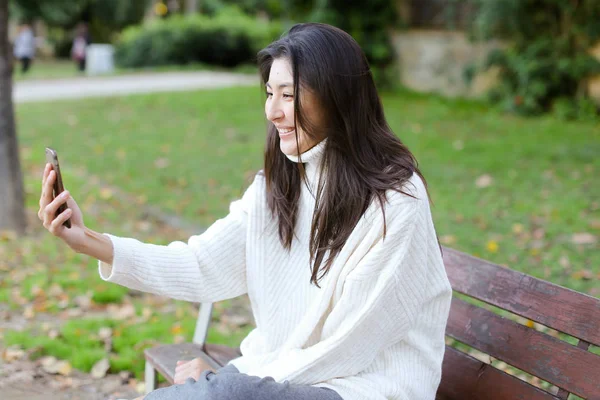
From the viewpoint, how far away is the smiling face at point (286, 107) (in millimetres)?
2223

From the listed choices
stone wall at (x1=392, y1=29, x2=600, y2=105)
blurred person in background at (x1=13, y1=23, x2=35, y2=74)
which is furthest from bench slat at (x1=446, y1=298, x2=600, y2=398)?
blurred person in background at (x1=13, y1=23, x2=35, y2=74)

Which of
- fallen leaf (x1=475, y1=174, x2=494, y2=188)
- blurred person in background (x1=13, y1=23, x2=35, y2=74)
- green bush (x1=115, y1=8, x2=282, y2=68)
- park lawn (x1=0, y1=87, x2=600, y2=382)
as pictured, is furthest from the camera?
blurred person in background (x1=13, y1=23, x2=35, y2=74)

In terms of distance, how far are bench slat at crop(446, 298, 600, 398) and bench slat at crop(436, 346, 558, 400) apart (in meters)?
0.05

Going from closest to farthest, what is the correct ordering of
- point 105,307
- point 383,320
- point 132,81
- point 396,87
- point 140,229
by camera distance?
1. point 383,320
2. point 105,307
3. point 140,229
4. point 396,87
5. point 132,81

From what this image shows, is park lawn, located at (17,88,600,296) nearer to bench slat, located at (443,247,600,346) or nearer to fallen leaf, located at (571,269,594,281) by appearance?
fallen leaf, located at (571,269,594,281)

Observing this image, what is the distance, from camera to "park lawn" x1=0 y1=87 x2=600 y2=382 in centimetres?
480

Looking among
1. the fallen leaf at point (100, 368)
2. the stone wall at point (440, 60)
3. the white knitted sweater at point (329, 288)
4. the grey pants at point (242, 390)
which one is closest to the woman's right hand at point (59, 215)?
the white knitted sweater at point (329, 288)

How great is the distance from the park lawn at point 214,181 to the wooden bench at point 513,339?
90cm

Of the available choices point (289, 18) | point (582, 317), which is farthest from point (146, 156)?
point (582, 317)

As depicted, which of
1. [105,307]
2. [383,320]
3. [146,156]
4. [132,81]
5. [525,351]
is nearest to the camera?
[383,320]

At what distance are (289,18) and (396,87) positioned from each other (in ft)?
8.91

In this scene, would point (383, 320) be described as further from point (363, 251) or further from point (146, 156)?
point (146, 156)

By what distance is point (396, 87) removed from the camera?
50.5 feet

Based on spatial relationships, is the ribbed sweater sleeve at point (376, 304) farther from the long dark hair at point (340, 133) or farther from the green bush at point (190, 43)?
the green bush at point (190, 43)
